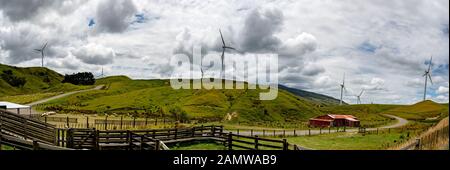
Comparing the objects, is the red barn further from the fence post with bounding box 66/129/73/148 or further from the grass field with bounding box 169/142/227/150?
the fence post with bounding box 66/129/73/148

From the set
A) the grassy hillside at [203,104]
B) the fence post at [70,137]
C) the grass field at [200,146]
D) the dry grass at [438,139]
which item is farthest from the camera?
the grassy hillside at [203,104]

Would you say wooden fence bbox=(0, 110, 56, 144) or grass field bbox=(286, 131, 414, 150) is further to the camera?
grass field bbox=(286, 131, 414, 150)

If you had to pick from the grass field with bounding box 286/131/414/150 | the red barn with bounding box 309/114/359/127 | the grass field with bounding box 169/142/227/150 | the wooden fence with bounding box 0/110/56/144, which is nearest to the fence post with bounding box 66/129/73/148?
the wooden fence with bounding box 0/110/56/144

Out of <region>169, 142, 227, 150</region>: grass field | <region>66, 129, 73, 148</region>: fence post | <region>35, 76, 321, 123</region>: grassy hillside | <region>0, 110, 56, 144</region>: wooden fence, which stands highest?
<region>0, 110, 56, 144</region>: wooden fence

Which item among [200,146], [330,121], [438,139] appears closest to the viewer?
[438,139]

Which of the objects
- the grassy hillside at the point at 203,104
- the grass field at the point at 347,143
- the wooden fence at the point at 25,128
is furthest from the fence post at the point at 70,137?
the grassy hillside at the point at 203,104

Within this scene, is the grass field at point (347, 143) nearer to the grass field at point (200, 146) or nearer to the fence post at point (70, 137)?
the grass field at point (200, 146)

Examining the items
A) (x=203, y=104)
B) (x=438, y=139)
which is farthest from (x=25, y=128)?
(x=203, y=104)

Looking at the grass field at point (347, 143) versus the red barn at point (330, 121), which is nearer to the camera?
the grass field at point (347, 143)

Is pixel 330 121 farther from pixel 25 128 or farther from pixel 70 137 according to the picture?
pixel 25 128

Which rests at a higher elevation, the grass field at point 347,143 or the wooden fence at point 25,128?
the wooden fence at point 25,128
